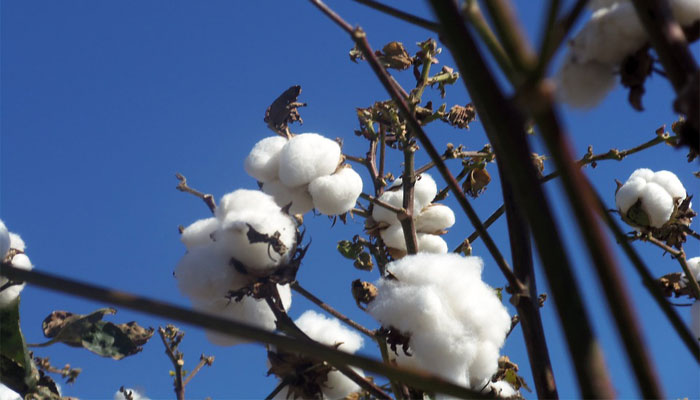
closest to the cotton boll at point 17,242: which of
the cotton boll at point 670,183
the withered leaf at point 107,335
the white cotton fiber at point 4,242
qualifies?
the white cotton fiber at point 4,242

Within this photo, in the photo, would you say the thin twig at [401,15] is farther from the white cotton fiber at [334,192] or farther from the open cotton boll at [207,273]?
the white cotton fiber at [334,192]

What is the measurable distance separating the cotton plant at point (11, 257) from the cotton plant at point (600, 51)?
98 cm

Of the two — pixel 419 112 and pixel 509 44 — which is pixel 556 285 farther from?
pixel 419 112

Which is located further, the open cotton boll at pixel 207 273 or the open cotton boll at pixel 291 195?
the open cotton boll at pixel 291 195

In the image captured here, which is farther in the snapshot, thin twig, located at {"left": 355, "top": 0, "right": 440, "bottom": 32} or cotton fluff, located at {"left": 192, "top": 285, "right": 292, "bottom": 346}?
cotton fluff, located at {"left": 192, "top": 285, "right": 292, "bottom": 346}

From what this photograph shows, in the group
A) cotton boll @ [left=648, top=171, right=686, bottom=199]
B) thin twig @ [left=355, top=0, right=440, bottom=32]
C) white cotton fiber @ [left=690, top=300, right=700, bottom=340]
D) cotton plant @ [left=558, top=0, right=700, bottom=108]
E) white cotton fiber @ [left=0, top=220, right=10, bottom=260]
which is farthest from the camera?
cotton boll @ [left=648, top=171, right=686, bottom=199]

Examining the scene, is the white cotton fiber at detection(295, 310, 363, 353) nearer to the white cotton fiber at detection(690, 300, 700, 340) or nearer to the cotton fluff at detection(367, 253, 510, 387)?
the cotton fluff at detection(367, 253, 510, 387)

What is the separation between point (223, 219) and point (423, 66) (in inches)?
40.7

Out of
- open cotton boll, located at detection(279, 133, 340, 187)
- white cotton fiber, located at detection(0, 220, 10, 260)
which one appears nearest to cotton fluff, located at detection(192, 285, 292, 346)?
open cotton boll, located at detection(279, 133, 340, 187)

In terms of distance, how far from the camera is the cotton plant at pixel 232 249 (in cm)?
132

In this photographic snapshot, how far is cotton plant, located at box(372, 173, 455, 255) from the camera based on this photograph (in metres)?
2.27

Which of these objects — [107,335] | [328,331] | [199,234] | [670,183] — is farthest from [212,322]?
[670,183]

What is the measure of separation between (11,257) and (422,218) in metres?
1.20

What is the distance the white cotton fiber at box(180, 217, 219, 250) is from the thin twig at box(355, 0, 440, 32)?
0.57 meters
